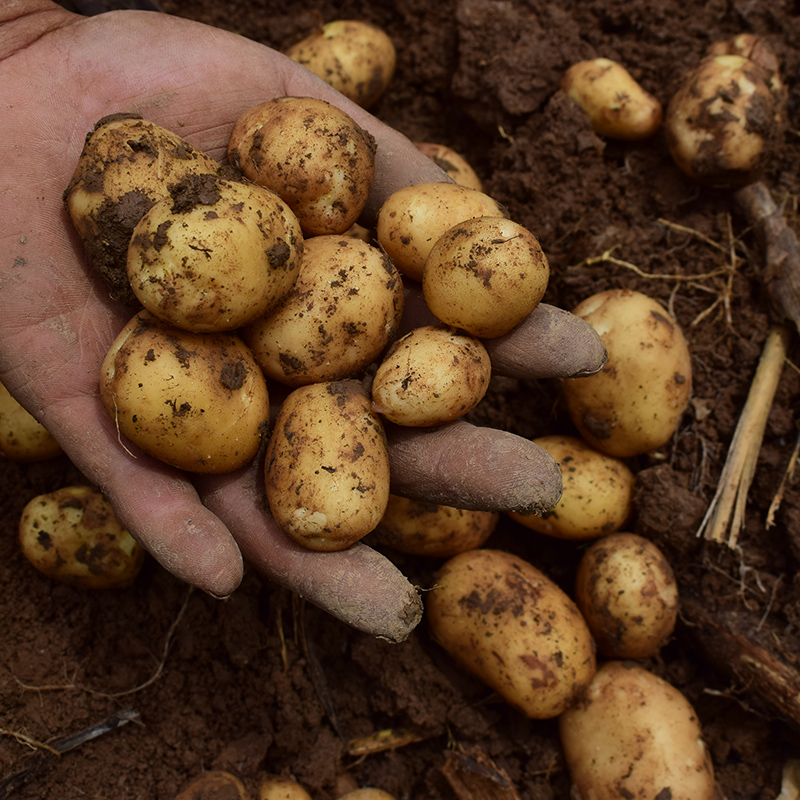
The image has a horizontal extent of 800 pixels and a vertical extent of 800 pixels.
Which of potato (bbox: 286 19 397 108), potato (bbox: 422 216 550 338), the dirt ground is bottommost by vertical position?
the dirt ground

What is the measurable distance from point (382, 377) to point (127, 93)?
1363 mm

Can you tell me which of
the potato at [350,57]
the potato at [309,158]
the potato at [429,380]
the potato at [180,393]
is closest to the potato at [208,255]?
the potato at [180,393]

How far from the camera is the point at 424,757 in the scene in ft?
8.65

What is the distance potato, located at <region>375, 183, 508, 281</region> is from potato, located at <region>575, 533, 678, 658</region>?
1.23 meters

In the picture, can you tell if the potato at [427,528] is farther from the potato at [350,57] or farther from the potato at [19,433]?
the potato at [350,57]

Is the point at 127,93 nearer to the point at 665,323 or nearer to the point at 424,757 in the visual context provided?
the point at 665,323

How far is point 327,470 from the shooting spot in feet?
6.44

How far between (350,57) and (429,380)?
6.20 ft

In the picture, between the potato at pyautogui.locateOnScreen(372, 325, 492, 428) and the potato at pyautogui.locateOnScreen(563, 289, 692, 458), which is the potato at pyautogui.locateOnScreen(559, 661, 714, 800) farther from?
the potato at pyautogui.locateOnScreen(372, 325, 492, 428)

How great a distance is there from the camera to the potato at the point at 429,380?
203cm

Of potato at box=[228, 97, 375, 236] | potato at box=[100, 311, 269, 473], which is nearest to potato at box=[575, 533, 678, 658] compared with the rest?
potato at box=[100, 311, 269, 473]

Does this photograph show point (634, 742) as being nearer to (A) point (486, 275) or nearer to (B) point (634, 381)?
(B) point (634, 381)

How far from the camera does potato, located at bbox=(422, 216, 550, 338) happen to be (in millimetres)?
2061

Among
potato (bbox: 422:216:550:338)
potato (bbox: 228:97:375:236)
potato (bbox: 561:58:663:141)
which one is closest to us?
potato (bbox: 422:216:550:338)
